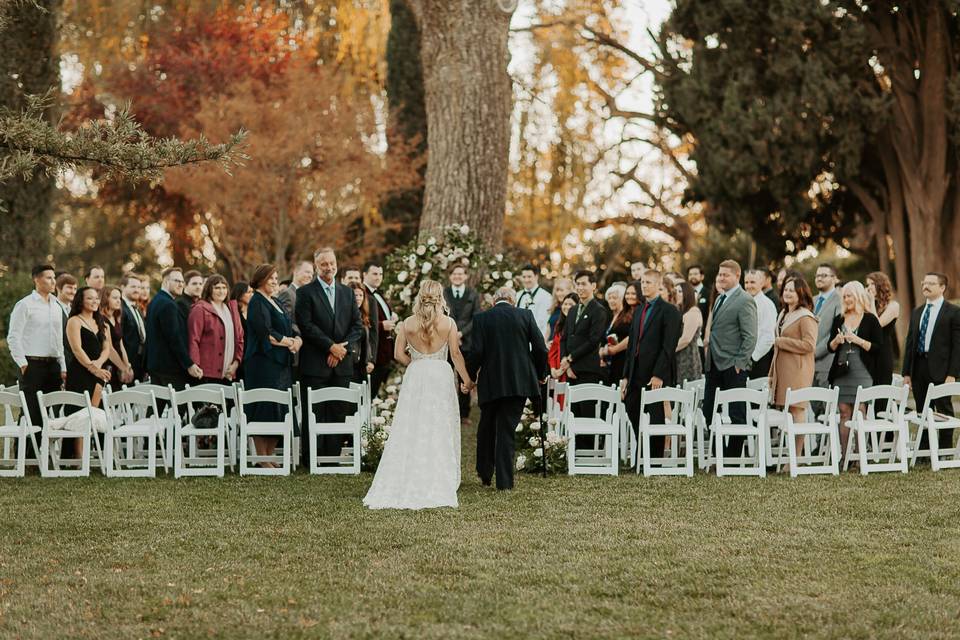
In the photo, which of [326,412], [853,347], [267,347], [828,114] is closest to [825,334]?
[853,347]

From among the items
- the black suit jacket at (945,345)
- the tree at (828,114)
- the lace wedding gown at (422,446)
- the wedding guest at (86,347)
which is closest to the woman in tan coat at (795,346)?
the black suit jacket at (945,345)

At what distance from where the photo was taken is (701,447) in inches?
427

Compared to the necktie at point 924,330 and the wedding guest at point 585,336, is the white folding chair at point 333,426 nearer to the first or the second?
the wedding guest at point 585,336

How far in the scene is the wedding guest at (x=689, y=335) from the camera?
12.0m

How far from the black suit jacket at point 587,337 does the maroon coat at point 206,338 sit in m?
3.58

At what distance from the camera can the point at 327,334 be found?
36.7 feet

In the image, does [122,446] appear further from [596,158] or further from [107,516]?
[596,158]

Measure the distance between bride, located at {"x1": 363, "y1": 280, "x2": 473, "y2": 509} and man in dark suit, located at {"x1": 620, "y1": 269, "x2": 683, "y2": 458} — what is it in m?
2.16

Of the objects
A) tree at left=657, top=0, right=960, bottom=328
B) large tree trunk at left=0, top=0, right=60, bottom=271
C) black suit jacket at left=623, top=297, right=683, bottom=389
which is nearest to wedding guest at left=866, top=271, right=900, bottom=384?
black suit jacket at left=623, top=297, right=683, bottom=389

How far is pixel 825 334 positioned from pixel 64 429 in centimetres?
732

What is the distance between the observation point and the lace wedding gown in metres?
8.86

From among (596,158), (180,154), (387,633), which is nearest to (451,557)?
(387,633)

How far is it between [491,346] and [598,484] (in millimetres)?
1502

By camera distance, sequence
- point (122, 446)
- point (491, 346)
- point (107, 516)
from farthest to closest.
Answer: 1. point (122, 446)
2. point (491, 346)
3. point (107, 516)
